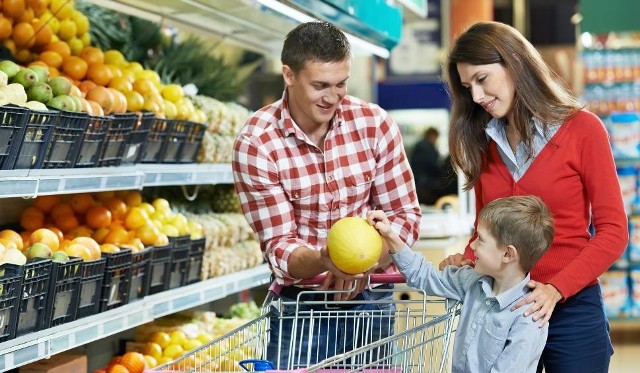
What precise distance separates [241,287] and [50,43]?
1.63m

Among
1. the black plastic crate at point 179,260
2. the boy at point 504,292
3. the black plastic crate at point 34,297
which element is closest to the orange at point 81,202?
the black plastic crate at point 179,260

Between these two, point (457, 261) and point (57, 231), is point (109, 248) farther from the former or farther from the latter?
point (457, 261)

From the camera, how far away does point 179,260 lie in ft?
15.0

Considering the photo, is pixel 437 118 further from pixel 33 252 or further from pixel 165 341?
pixel 33 252

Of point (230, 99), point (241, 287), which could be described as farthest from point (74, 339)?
point (230, 99)

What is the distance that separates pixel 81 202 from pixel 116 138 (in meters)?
0.50

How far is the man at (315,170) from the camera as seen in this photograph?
3004 millimetres

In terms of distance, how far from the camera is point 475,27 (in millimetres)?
2770

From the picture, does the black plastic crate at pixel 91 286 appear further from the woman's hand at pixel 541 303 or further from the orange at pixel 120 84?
the woman's hand at pixel 541 303

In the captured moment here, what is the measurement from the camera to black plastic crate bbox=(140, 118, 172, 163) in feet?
14.4

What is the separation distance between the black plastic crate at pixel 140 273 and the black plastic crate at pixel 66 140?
0.61m

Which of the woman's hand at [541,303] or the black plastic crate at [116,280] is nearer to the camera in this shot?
the woman's hand at [541,303]

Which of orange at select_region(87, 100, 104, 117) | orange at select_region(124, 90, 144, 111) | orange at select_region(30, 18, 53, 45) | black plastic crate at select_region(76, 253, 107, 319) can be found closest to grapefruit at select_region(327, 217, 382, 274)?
black plastic crate at select_region(76, 253, 107, 319)

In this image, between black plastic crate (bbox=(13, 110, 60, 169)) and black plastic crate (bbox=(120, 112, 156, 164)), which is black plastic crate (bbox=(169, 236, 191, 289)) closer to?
black plastic crate (bbox=(120, 112, 156, 164))
